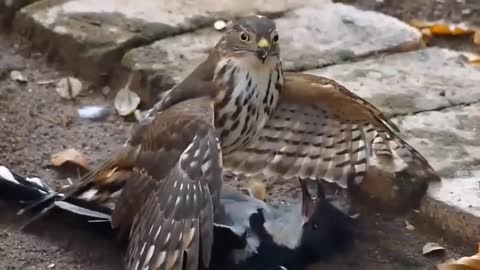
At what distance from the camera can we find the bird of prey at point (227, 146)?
296cm

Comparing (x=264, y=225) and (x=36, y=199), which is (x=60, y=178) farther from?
(x=264, y=225)

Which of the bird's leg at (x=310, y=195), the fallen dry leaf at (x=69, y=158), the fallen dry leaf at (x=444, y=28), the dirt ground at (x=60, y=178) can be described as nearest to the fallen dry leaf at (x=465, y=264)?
the dirt ground at (x=60, y=178)

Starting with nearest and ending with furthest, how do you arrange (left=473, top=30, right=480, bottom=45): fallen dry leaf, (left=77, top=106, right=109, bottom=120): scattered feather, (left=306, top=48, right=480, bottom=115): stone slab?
(left=306, top=48, right=480, bottom=115): stone slab, (left=77, top=106, right=109, bottom=120): scattered feather, (left=473, top=30, right=480, bottom=45): fallen dry leaf

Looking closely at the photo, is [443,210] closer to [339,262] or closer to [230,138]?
[339,262]

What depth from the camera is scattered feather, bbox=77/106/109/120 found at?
433 cm

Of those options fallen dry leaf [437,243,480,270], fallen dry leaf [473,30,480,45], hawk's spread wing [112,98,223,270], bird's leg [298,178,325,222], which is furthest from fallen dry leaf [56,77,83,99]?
fallen dry leaf [437,243,480,270]

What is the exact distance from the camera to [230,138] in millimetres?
3438

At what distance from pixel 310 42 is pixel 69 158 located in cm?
110

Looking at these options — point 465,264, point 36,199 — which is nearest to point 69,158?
point 36,199

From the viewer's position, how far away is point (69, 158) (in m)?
3.96

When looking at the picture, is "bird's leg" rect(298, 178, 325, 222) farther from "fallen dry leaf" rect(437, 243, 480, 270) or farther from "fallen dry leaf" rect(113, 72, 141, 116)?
"fallen dry leaf" rect(113, 72, 141, 116)

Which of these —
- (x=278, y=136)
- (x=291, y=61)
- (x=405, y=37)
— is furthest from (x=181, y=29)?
(x=278, y=136)

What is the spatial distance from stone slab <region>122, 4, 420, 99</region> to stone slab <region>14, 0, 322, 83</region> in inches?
2.8

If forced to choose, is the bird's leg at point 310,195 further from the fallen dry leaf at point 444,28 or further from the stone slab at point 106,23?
the fallen dry leaf at point 444,28
